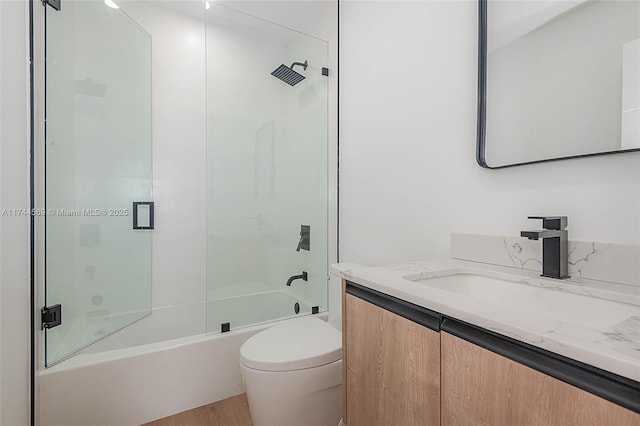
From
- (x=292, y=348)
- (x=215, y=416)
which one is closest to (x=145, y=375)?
(x=215, y=416)

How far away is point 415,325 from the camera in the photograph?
746 mm

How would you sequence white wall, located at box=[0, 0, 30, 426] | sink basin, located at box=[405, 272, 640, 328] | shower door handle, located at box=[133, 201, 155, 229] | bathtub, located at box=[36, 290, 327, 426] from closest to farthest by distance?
sink basin, located at box=[405, 272, 640, 328]
white wall, located at box=[0, 0, 30, 426]
bathtub, located at box=[36, 290, 327, 426]
shower door handle, located at box=[133, 201, 155, 229]

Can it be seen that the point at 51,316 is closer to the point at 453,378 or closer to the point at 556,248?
the point at 453,378

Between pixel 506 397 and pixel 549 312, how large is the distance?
32cm

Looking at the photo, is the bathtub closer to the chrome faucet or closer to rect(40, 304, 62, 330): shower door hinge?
rect(40, 304, 62, 330): shower door hinge

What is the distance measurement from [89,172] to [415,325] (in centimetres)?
187

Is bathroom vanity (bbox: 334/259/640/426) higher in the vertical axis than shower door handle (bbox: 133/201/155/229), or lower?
lower

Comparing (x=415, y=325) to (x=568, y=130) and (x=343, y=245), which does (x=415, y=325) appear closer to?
(x=568, y=130)

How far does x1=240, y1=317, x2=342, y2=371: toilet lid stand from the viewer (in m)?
1.23

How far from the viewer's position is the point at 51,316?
143 centimetres

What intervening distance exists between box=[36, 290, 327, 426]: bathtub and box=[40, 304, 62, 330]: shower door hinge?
0.19 m

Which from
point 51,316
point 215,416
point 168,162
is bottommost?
point 215,416

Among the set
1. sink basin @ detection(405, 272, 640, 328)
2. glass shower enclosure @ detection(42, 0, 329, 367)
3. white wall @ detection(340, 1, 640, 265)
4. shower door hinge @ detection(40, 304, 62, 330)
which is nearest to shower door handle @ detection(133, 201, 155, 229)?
glass shower enclosure @ detection(42, 0, 329, 367)

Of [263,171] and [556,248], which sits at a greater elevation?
[263,171]
